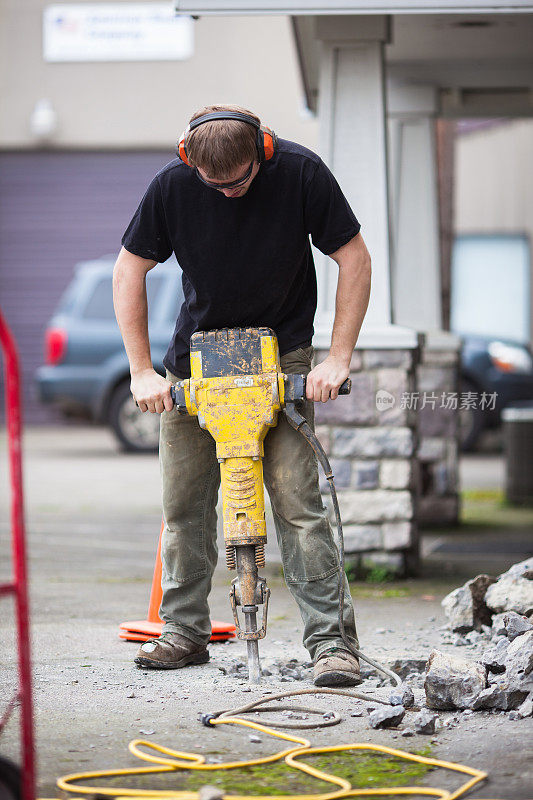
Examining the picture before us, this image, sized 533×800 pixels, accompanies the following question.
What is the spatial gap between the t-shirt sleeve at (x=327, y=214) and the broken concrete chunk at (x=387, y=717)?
4.96 ft

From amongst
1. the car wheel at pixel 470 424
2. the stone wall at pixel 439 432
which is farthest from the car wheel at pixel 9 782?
the car wheel at pixel 470 424

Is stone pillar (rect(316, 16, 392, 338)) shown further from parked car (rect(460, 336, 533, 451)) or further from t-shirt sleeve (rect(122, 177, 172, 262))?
parked car (rect(460, 336, 533, 451))

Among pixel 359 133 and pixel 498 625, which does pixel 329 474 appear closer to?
pixel 498 625

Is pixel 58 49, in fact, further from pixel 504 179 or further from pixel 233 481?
pixel 233 481

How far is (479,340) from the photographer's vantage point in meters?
14.6

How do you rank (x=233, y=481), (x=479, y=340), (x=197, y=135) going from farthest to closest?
(x=479, y=340), (x=233, y=481), (x=197, y=135)

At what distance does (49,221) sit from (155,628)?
1526cm

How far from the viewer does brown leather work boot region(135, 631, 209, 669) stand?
4520 millimetres

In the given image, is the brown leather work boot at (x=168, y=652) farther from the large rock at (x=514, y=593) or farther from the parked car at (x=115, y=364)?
the parked car at (x=115, y=364)

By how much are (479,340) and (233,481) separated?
1078 centimetres

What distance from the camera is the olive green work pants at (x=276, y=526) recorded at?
434cm

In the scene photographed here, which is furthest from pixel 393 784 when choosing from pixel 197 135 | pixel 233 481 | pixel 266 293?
pixel 197 135

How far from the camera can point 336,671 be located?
4.22 metres

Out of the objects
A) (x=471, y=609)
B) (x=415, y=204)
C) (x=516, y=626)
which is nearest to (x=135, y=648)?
(x=471, y=609)
